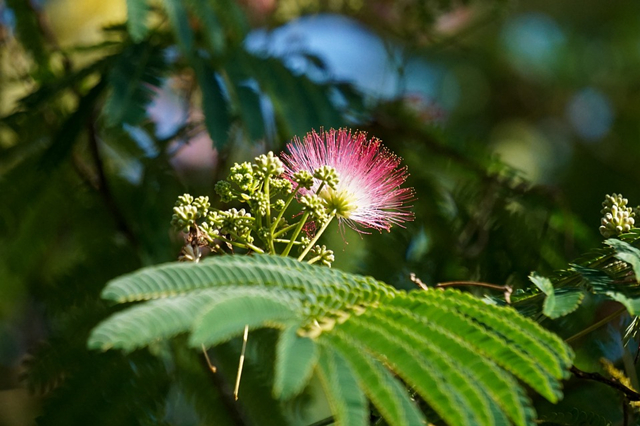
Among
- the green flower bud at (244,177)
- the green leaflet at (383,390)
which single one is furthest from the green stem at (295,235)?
the green leaflet at (383,390)

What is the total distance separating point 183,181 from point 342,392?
201 centimetres

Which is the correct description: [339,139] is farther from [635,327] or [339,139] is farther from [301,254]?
[635,327]

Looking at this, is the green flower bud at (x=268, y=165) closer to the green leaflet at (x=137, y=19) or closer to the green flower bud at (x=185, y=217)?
the green flower bud at (x=185, y=217)

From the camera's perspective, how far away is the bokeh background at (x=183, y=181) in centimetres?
221

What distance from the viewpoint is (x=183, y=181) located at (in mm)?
Result: 2807

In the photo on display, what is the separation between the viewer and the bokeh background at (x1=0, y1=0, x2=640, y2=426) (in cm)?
221

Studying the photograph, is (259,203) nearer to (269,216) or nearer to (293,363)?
(269,216)

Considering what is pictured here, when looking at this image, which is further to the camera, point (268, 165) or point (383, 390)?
point (268, 165)

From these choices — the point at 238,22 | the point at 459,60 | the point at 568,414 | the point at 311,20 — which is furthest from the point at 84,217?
the point at 459,60

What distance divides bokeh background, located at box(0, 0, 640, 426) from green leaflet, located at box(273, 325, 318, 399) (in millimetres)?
880

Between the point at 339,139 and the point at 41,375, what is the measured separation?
1374 mm

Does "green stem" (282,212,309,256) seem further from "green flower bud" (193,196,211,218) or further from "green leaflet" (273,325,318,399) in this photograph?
"green leaflet" (273,325,318,399)

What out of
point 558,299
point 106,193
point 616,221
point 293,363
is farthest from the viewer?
point 106,193

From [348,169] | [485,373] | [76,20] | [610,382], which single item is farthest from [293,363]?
[76,20]
